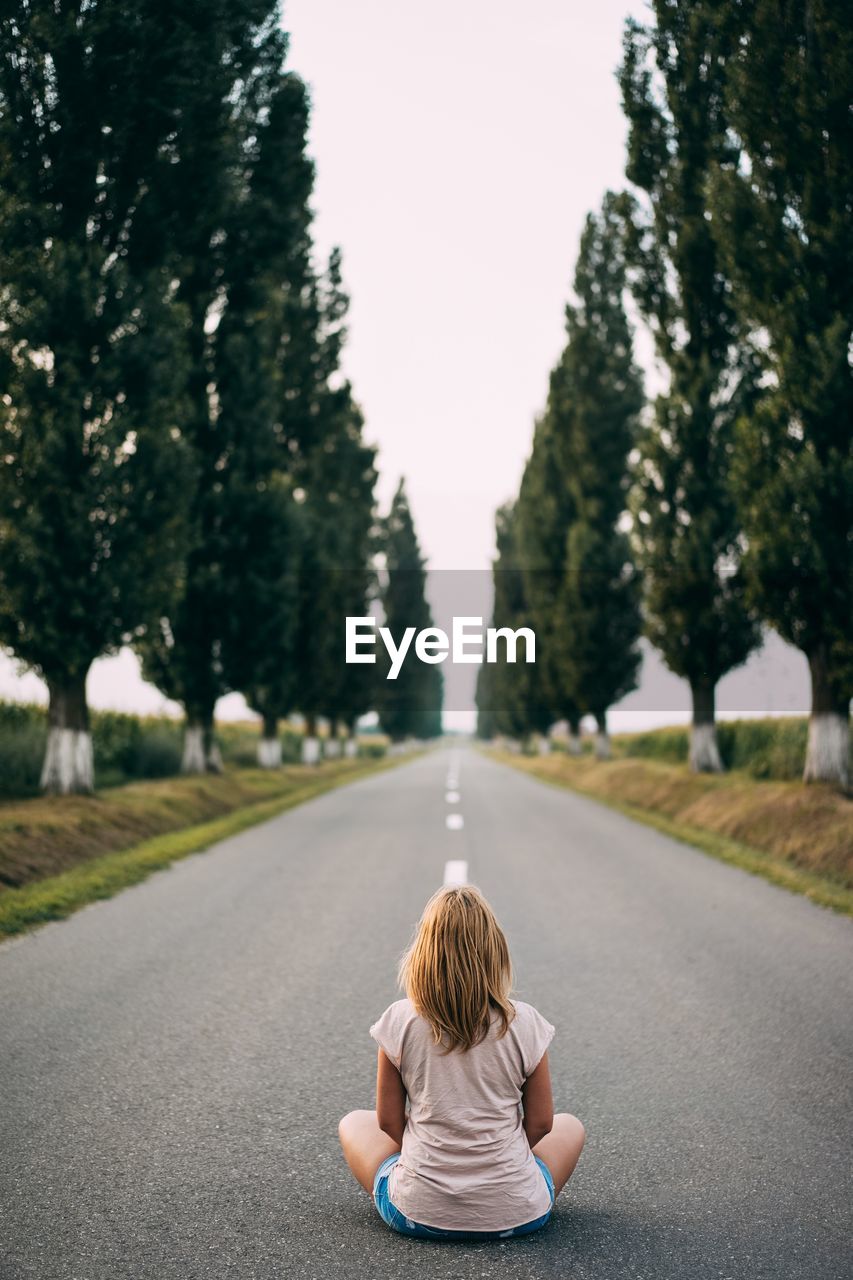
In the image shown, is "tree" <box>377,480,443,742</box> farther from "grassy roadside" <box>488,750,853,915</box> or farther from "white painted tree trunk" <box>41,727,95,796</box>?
"white painted tree trunk" <box>41,727,95,796</box>

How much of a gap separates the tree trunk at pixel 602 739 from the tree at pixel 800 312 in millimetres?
19626

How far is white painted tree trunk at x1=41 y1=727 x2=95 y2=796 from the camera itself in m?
15.3

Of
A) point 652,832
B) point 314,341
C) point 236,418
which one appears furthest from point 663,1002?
point 314,341

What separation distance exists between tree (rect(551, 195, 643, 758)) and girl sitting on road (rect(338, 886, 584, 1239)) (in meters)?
30.5

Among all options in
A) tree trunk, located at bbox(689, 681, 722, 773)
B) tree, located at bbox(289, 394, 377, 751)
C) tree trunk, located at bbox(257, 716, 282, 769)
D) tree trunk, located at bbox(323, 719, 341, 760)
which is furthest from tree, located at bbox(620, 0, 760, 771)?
tree trunk, located at bbox(323, 719, 341, 760)

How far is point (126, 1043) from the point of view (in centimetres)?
536

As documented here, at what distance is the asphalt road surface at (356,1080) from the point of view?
10.7ft

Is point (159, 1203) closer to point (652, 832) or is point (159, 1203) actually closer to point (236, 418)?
point (652, 832)

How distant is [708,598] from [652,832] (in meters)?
6.09

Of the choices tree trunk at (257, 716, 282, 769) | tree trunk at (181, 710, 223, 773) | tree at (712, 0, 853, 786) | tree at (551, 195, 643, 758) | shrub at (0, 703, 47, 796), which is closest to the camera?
tree at (712, 0, 853, 786)

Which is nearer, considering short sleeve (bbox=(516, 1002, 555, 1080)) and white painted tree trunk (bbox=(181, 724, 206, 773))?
short sleeve (bbox=(516, 1002, 555, 1080))

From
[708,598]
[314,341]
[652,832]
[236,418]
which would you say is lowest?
[652,832]

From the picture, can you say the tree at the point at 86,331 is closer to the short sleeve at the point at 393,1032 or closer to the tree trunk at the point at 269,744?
the short sleeve at the point at 393,1032

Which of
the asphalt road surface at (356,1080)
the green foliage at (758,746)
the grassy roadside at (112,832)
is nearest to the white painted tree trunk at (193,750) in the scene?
the grassy roadside at (112,832)
